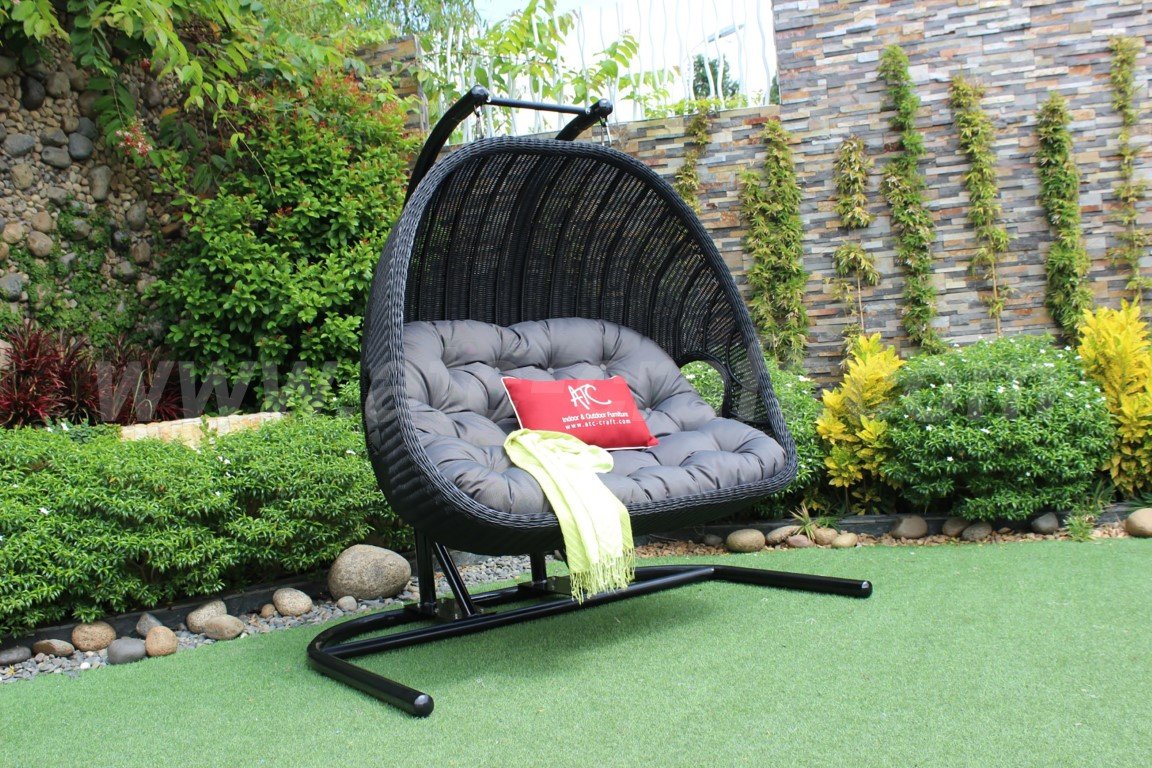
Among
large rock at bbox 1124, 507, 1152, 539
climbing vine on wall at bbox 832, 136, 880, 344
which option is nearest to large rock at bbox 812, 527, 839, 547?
large rock at bbox 1124, 507, 1152, 539

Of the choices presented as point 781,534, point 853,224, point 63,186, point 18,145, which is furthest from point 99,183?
point 853,224

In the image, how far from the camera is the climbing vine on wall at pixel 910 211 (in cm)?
561

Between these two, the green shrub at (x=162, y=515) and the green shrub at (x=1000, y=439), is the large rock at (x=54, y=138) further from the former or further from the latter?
the green shrub at (x=1000, y=439)

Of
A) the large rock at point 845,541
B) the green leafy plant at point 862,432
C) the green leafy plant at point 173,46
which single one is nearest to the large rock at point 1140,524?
the green leafy plant at point 862,432

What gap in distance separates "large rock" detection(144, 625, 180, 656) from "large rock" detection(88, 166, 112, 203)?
3.14 metres

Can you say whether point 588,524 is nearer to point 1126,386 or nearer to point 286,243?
point 1126,386

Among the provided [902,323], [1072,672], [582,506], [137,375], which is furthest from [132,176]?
[1072,672]

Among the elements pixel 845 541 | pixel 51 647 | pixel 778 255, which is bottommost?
pixel 845 541

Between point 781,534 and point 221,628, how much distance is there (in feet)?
7.59

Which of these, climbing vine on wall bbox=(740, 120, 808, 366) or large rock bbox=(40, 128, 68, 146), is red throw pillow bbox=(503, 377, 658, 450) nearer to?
climbing vine on wall bbox=(740, 120, 808, 366)

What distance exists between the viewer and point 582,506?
216 cm

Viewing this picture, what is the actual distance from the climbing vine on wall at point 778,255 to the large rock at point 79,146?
3.84 meters

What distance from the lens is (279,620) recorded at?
3035mm

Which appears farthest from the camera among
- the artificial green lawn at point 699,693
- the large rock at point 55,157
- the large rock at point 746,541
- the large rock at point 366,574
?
the large rock at point 55,157
